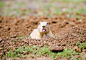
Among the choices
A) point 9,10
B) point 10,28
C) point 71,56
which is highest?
point 9,10

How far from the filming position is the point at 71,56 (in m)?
3.81

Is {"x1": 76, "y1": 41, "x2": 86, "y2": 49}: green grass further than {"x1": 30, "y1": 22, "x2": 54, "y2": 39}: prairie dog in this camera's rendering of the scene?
No

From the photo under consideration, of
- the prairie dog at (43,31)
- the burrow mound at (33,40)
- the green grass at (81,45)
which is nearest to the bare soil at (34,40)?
the burrow mound at (33,40)

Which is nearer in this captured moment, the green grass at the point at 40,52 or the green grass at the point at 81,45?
the green grass at the point at 40,52

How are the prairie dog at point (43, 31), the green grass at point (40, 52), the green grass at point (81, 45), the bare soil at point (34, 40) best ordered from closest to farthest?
the green grass at point (40, 52)
the green grass at point (81, 45)
the bare soil at point (34, 40)
the prairie dog at point (43, 31)

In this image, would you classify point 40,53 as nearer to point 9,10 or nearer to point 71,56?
point 71,56

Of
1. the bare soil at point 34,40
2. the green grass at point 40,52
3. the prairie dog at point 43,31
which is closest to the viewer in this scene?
the green grass at point 40,52

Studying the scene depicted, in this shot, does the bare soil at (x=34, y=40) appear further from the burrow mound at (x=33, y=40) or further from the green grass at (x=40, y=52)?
the green grass at (x=40, y=52)

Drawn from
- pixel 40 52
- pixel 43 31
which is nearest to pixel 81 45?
pixel 40 52

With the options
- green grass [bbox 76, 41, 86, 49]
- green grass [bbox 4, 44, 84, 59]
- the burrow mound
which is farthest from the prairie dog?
green grass [bbox 76, 41, 86, 49]

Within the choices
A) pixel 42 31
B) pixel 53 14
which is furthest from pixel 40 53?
pixel 53 14

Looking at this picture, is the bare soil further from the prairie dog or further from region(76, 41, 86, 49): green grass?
the prairie dog

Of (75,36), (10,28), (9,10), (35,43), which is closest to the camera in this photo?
(35,43)

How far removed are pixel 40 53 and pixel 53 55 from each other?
42cm
